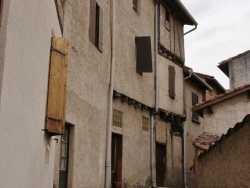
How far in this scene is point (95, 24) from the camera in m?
11.0

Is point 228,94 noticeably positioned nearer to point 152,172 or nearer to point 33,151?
point 152,172

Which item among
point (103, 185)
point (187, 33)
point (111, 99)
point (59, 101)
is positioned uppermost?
point (187, 33)

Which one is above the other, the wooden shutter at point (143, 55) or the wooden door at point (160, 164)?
the wooden shutter at point (143, 55)

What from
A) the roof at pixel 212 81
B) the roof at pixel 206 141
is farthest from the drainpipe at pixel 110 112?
the roof at pixel 212 81

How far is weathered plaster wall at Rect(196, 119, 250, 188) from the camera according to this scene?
6.11 metres

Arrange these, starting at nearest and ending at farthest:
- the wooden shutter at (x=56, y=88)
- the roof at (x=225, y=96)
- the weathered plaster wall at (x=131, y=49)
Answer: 1. the wooden shutter at (x=56, y=88)
2. the roof at (x=225, y=96)
3. the weathered plaster wall at (x=131, y=49)

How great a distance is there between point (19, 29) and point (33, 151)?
175 cm

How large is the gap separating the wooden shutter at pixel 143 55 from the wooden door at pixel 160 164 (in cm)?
334

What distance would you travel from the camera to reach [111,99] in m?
11.3

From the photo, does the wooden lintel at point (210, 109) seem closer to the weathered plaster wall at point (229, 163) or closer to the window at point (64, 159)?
the window at point (64, 159)

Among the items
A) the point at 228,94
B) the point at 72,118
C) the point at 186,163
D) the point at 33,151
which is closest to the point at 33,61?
the point at 33,151

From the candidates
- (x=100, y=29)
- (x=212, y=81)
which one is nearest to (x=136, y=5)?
(x=100, y=29)

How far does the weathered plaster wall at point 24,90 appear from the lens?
3.67 m

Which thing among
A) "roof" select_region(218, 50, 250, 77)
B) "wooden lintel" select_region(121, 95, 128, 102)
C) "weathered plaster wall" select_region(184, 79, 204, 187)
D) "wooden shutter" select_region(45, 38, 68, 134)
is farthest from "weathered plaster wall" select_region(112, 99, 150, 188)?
"roof" select_region(218, 50, 250, 77)
